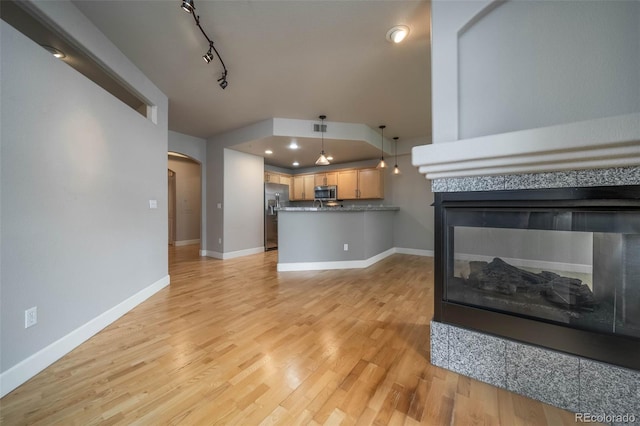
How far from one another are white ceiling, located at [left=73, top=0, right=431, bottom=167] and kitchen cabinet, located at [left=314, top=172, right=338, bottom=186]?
2424 millimetres

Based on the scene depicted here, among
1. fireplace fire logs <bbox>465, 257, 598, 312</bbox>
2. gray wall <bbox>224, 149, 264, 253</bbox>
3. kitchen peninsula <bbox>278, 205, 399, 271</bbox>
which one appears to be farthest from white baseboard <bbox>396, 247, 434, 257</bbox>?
fireplace fire logs <bbox>465, 257, 598, 312</bbox>

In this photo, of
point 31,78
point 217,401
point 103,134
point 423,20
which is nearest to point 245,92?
point 103,134

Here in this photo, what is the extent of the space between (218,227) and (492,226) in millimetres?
4993

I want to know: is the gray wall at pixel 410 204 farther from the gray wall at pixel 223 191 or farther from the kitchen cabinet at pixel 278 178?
the gray wall at pixel 223 191

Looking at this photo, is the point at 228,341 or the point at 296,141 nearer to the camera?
the point at 228,341

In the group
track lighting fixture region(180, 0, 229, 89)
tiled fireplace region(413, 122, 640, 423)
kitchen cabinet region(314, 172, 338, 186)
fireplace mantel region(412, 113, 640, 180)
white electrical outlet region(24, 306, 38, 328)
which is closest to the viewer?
fireplace mantel region(412, 113, 640, 180)

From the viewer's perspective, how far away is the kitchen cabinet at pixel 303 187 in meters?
6.74

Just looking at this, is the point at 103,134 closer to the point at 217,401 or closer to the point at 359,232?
the point at 217,401

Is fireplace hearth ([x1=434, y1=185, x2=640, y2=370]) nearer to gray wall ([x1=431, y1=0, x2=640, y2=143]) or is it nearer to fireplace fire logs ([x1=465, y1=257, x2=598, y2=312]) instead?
fireplace fire logs ([x1=465, y1=257, x2=598, y2=312])

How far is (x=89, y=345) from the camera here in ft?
6.05

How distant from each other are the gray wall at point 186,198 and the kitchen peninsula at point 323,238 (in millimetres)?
4435

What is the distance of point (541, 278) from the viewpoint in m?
1.38

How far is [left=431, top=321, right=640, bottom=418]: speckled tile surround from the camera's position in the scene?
1090 millimetres

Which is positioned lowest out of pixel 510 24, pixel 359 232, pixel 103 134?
pixel 359 232
